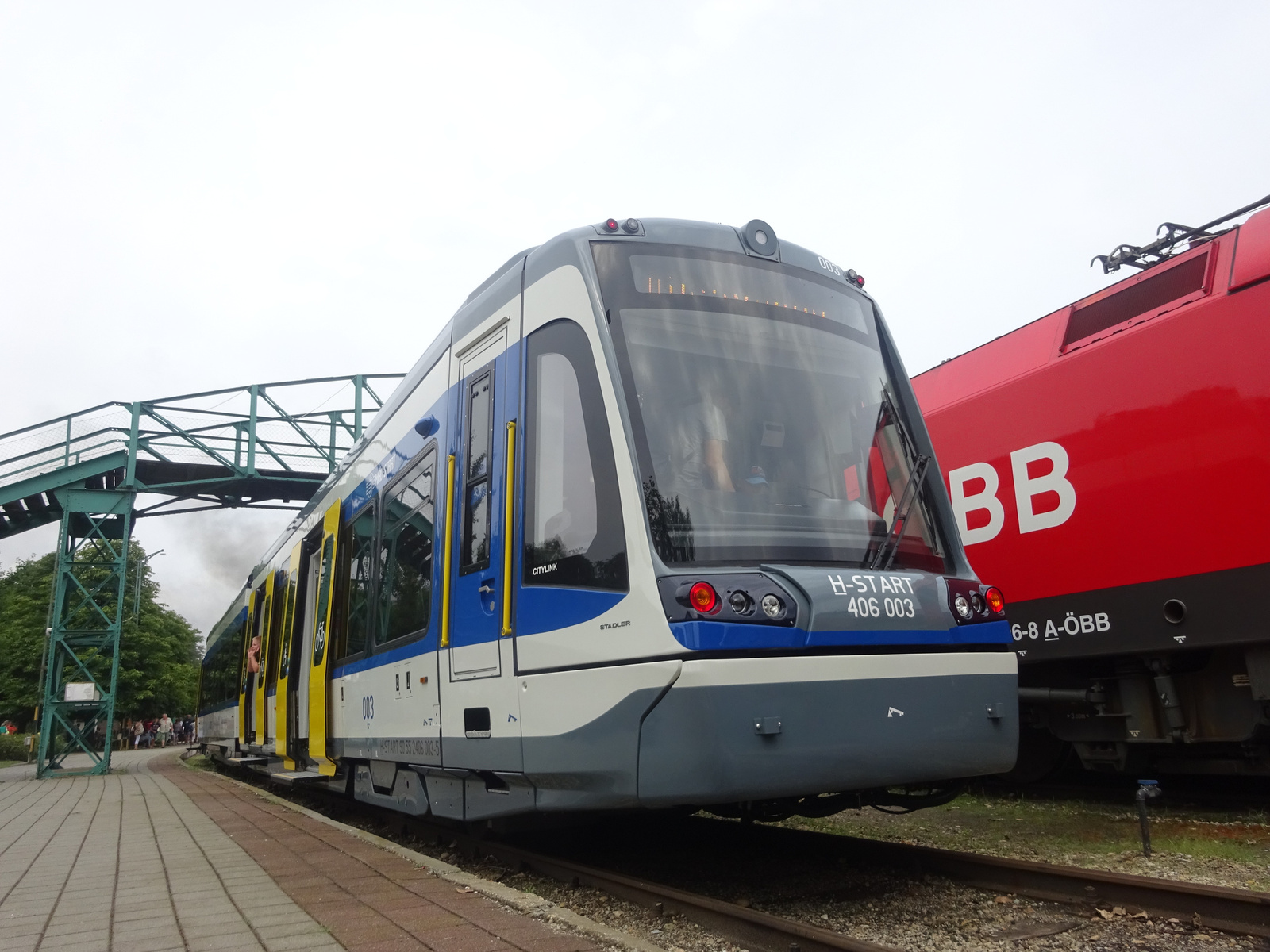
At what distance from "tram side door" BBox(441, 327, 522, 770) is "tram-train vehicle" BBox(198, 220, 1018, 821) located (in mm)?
22

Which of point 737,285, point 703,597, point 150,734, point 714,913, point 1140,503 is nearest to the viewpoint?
point 703,597

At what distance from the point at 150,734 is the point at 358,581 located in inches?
2158

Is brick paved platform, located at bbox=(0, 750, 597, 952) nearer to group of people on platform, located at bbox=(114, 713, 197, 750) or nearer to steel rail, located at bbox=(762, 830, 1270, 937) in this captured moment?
steel rail, located at bbox=(762, 830, 1270, 937)

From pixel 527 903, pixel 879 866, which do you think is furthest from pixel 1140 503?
pixel 527 903

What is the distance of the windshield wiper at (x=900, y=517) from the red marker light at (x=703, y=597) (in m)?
0.98

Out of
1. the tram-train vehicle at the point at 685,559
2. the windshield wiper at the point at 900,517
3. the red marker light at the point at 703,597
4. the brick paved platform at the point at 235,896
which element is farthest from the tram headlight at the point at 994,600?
the brick paved platform at the point at 235,896

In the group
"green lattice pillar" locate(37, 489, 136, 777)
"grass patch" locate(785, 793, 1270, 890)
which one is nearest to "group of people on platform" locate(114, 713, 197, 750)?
"green lattice pillar" locate(37, 489, 136, 777)

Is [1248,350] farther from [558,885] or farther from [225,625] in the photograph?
[225,625]

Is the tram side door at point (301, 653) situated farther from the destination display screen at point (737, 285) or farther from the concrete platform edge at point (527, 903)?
the destination display screen at point (737, 285)

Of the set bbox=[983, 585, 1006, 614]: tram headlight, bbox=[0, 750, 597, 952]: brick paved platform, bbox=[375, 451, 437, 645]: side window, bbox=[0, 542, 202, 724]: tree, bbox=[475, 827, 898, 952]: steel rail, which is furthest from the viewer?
bbox=[0, 542, 202, 724]: tree

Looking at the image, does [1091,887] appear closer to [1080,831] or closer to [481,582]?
[1080,831]

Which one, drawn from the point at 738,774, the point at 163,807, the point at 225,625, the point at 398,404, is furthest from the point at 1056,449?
the point at 225,625

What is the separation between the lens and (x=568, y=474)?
483 centimetres

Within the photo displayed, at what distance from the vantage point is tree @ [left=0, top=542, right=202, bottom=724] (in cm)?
3759
